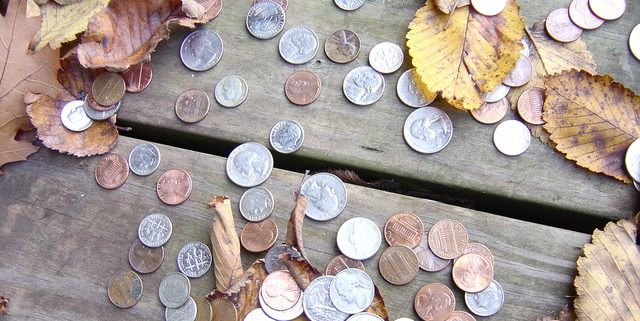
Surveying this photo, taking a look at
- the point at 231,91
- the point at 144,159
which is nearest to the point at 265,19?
the point at 231,91

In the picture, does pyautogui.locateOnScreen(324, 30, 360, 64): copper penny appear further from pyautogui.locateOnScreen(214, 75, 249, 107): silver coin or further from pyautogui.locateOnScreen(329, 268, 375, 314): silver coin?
pyautogui.locateOnScreen(329, 268, 375, 314): silver coin

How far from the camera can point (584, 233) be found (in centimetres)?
198

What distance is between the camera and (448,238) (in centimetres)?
193

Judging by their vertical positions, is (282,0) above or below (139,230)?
above

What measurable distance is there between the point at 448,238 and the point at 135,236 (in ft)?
3.09

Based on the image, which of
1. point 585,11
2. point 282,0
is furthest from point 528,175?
point 282,0

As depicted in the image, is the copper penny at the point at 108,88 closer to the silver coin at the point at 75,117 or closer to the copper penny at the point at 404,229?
the silver coin at the point at 75,117

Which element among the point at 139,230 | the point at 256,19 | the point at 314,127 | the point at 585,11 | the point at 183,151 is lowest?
the point at 139,230

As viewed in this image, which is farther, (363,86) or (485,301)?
(363,86)

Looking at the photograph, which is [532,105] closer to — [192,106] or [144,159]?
[192,106]

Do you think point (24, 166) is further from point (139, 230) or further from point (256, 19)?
point (256, 19)

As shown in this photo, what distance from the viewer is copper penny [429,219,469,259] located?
75.4 inches

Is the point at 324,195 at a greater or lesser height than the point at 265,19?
lesser

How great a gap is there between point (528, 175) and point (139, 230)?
119 cm
